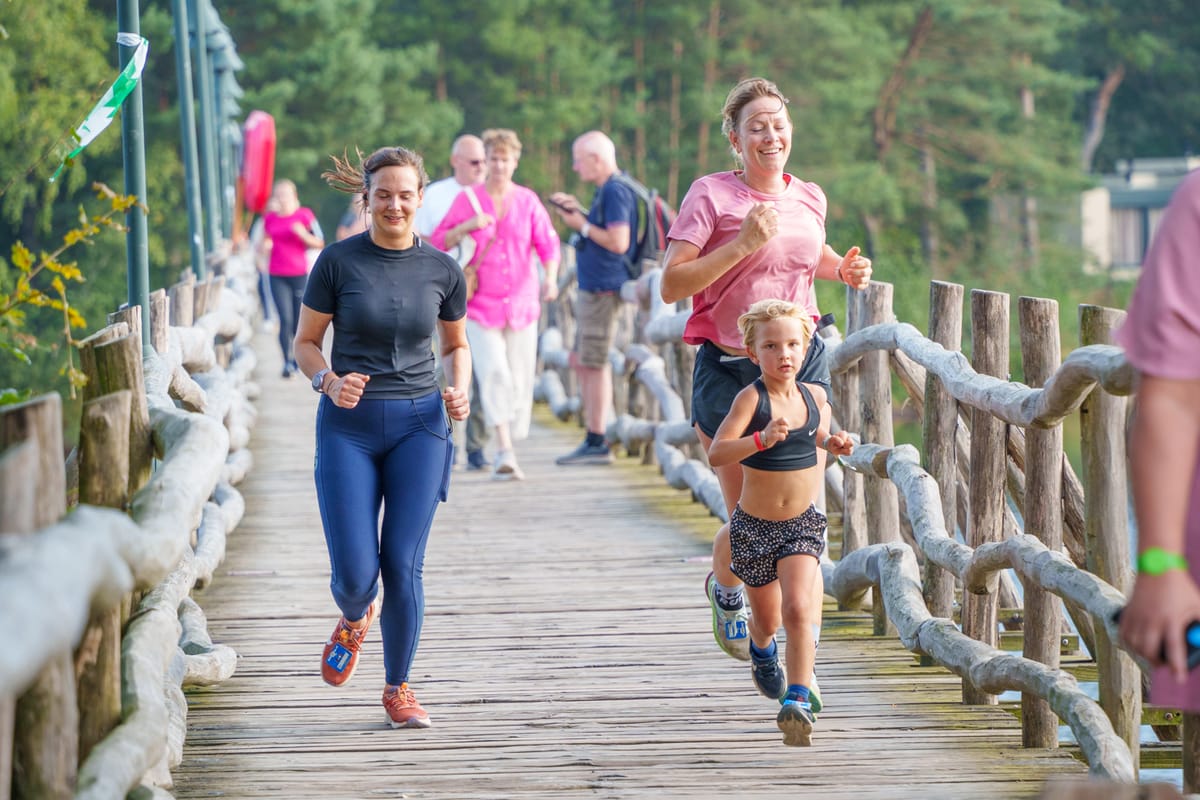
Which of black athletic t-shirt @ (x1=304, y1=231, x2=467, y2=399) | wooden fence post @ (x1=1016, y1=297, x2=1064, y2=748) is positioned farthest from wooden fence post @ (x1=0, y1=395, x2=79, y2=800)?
wooden fence post @ (x1=1016, y1=297, x2=1064, y2=748)

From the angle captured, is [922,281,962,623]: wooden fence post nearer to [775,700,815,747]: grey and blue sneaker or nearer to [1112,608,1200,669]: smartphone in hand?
[775,700,815,747]: grey and blue sneaker

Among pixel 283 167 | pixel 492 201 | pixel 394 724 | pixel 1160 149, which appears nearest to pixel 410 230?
pixel 394 724

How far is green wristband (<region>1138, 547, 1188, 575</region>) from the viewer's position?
261cm

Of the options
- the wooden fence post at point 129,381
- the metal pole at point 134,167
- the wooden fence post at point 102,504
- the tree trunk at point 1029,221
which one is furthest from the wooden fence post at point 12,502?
the tree trunk at point 1029,221

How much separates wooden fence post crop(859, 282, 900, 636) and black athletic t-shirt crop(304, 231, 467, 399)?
7.42 ft

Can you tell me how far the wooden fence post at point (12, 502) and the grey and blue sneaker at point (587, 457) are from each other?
831 centimetres

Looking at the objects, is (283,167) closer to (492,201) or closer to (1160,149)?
(1160,149)

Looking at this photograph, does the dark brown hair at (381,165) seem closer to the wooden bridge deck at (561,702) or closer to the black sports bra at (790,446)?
the black sports bra at (790,446)

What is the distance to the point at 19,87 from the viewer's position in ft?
122

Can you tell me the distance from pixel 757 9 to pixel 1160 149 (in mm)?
14539

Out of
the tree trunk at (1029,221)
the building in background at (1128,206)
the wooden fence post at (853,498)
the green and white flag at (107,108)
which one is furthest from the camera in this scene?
the building in background at (1128,206)

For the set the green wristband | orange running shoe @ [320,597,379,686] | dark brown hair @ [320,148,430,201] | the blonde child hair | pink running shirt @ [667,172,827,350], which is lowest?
orange running shoe @ [320,597,379,686]

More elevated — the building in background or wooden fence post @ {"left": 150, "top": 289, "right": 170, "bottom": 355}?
wooden fence post @ {"left": 150, "top": 289, "right": 170, "bottom": 355}

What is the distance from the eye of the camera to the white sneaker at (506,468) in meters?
10.2
